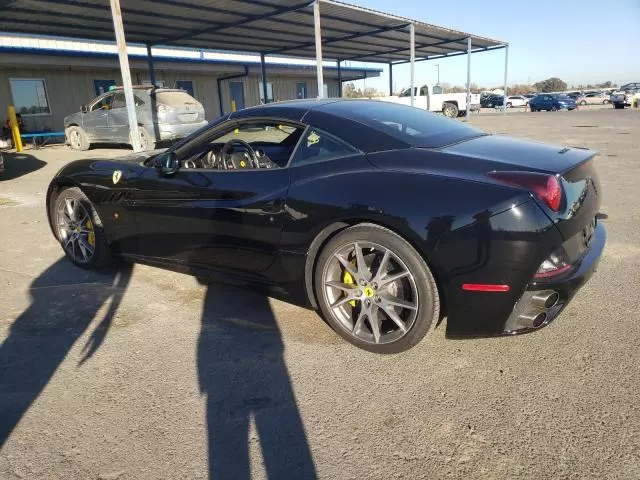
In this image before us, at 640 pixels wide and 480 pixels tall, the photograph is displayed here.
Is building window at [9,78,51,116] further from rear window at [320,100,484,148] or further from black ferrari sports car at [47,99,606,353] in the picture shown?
rear window at [320,100,484,148]

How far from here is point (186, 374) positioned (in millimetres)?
2646

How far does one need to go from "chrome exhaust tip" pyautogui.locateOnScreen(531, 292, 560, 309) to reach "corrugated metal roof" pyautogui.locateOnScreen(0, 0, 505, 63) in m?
13.4

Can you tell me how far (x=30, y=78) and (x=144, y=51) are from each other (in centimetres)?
623

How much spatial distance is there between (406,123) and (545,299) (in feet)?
4.93

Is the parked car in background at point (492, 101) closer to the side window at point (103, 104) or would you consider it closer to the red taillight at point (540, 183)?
the side window at point (103, 104)

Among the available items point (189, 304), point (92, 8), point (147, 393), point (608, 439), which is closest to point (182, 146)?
point (189, 304)

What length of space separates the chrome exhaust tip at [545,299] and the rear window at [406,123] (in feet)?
3.47

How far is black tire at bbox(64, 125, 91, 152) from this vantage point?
1392 centimetres

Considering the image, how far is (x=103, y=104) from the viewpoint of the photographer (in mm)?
13547

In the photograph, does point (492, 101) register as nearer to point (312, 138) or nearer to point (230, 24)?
point (230, 24)

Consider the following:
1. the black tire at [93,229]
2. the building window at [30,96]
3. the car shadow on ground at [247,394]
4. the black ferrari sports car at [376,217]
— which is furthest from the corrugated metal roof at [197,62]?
the car shadow on ground at [247,394]

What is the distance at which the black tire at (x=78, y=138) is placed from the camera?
13923mm

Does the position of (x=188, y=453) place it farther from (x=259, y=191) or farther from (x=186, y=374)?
(x=259, y=191)

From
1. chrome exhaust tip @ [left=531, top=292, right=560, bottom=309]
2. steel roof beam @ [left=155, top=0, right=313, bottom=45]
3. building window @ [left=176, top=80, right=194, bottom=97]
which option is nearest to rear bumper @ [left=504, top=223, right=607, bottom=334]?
chrome exhaust tip @ [left=531, top=292, right=560, bottom=309]
